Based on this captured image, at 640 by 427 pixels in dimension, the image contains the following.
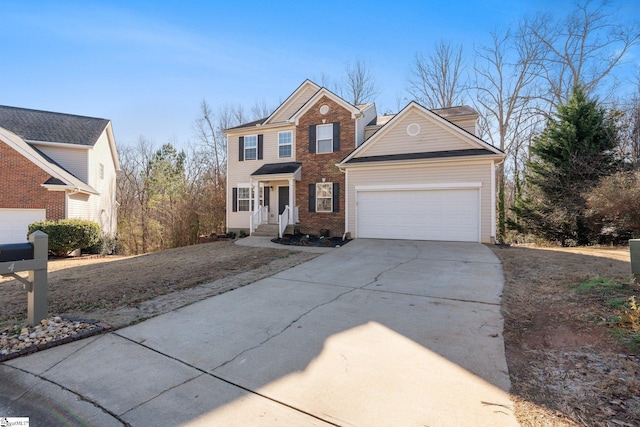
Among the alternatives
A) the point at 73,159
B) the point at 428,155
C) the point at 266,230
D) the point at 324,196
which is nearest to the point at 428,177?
the point at 428,155

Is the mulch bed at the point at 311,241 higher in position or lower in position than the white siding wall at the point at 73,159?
lower

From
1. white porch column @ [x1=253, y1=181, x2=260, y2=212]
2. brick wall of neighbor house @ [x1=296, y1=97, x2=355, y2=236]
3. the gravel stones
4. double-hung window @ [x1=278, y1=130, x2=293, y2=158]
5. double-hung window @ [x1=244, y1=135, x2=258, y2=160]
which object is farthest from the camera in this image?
double-hung window @ [x1=244, y1=135, x2=258, y2=160]

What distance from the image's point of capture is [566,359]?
3.47 meters

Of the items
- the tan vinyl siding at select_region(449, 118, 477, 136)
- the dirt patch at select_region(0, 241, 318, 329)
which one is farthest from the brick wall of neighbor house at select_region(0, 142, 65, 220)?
the tan vinyl siding at select_region(449, 118, 477, 136)

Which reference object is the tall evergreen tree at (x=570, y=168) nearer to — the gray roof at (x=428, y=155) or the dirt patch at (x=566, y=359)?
the gray roof at (x=428, y=155)

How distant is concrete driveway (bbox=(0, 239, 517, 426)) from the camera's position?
2742 mm

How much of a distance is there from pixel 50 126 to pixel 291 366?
22736mm

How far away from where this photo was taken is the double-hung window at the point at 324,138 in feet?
55.5

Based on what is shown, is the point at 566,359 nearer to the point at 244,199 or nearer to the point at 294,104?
the point at 244,199

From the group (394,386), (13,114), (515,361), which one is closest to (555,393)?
(515,361)

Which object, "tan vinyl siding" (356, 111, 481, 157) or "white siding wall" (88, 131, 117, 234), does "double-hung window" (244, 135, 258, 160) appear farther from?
"white siding wall" (88, 131, 117, 234)

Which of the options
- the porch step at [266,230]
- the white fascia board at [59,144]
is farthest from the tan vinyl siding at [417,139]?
the white fascia board at [59,144]

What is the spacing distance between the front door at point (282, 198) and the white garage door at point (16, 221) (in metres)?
11.2

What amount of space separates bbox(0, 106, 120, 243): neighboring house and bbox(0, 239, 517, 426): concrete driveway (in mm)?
14437
